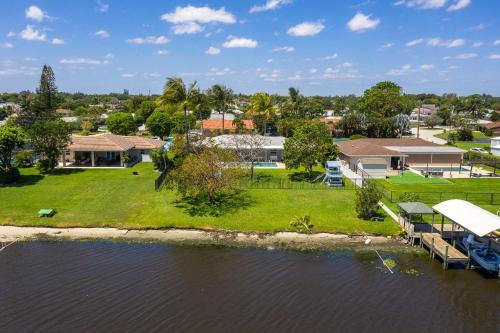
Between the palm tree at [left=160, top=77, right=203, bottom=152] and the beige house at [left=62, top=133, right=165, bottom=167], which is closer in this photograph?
the palm tree at [left=160, top=77, right=203, bottom=152]

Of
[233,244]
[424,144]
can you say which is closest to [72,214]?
[233,244]

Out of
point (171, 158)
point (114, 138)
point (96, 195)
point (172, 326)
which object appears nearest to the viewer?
point (172, 326)

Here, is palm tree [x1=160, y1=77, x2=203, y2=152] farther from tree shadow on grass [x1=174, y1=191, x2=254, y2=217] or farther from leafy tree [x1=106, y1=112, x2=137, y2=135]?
leafy tree [x1=106, y1=112, x2=137, y2=135]

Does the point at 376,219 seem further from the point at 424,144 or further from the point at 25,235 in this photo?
the point at 424,144

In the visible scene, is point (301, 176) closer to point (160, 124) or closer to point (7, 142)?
point (7, 142)

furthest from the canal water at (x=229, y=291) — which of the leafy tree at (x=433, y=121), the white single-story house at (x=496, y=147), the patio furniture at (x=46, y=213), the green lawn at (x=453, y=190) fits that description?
the leafy tree at (x=433, y=121)

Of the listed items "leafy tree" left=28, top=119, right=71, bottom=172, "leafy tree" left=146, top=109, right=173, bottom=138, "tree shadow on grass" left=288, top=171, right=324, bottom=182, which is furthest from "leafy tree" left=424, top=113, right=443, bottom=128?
"leafy tree" left=28, top=119, right=71, bottom=172
